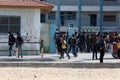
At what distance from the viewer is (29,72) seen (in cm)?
2080

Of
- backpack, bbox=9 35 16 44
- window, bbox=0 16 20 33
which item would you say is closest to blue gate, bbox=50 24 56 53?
window, bbox=0 16 20 33

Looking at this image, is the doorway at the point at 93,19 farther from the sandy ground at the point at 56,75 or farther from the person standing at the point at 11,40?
the sandy ground at the point at 56,75

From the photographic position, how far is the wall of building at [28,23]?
102 feet

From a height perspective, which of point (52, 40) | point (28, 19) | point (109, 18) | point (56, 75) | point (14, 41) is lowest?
point (56, 75)

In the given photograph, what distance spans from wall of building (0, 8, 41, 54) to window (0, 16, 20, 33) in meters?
0.27

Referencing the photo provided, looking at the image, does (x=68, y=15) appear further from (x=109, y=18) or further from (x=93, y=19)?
(x=109, y=18)

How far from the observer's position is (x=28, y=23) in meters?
31.4

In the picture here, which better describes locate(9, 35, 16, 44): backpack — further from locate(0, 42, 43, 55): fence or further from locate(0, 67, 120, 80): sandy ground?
locate(0, 67, 120, 80): sandy ground

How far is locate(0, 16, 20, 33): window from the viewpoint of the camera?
102 ft

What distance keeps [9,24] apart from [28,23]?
1.31 m

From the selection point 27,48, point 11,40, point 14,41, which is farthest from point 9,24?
point 14,41

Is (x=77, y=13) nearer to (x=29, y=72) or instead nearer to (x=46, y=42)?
(x=46, y=42)

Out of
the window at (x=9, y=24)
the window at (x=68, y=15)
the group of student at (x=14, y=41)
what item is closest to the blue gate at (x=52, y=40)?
the window at (x=9, y=24)

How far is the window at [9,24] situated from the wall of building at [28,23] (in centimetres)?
27
